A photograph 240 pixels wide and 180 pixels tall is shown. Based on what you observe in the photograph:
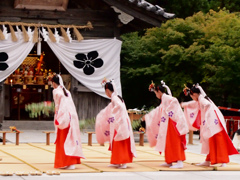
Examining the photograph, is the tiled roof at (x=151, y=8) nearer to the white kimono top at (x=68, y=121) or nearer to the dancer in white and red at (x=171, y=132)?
the dancer in white and red at (x=171, y=132)

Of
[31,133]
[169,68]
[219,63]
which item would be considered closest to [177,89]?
[169,68]

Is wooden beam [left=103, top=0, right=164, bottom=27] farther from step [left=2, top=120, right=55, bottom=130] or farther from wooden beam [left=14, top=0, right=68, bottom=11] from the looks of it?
step [left=2, top=120, right=55, bottom=130]

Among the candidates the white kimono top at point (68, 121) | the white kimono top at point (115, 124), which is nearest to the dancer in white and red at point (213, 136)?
the white kimono top at point (115, 124)

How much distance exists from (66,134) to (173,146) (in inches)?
76.7

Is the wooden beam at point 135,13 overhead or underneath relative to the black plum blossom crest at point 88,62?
overhead

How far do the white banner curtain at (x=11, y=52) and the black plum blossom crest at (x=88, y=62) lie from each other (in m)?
1.59

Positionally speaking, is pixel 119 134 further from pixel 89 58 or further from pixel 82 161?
pixel 89 58

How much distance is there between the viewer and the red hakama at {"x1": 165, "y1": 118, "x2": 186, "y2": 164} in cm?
1005

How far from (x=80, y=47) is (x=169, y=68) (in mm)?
5158

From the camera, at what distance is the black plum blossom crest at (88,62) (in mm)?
17781

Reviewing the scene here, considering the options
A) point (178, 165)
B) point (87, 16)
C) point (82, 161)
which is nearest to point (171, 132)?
point (178, 165)

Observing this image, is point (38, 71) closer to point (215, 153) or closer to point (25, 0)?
point (25, 0)

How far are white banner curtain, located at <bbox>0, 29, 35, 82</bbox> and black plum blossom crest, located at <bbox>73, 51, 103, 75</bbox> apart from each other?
159 cm

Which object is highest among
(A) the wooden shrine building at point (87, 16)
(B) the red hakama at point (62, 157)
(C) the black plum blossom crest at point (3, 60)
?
(A) the wooden shrine building at point (87, 16)
